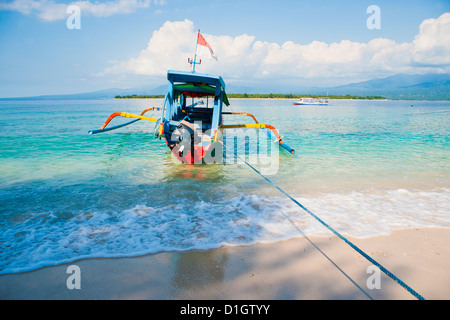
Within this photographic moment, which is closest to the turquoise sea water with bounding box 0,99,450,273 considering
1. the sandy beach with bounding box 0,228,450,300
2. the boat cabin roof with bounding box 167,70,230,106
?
the sandy beach with bounding box 0,228,450,300

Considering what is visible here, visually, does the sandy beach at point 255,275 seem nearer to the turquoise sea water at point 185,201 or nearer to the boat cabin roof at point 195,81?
the turquoise sea water at point 185,201

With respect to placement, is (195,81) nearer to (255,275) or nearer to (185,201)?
(185,201)

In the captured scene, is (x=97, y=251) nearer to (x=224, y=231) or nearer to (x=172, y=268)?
(x=172, y=268)

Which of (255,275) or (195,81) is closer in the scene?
(255,275)

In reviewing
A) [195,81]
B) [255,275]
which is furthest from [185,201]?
[195,81]

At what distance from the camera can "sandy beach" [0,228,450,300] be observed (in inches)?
133

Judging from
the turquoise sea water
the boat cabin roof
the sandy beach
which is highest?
the boat cabin roof

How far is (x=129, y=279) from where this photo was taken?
367cm

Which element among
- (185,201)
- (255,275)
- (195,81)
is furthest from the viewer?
(195,81)

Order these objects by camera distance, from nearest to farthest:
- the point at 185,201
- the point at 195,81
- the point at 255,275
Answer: the point at 255,275 < the point at 185,201 < the point at 195,81

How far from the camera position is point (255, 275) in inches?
148

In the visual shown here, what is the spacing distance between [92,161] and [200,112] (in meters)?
5.42

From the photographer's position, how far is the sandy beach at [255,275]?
3.38 m

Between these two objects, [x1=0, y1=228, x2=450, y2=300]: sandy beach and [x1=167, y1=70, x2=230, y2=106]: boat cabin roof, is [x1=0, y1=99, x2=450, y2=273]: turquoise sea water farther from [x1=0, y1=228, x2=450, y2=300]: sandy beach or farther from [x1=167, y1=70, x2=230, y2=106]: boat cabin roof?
[x1=167, y1=70, x2=230, y2=106]: boat cabin roof
